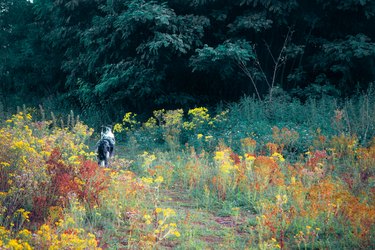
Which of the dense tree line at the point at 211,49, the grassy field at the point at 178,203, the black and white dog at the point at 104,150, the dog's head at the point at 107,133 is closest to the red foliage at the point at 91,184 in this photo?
the grassy field at the point at 178,203

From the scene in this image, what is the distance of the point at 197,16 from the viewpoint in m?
15.3

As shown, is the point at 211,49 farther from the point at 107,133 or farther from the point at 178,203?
the point at 178,203

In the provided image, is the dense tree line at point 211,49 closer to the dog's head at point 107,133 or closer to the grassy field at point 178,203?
A: the dog's head at point 107,133

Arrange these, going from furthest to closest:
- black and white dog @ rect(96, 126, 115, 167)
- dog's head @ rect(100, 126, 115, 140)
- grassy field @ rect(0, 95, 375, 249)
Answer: dog's head @ rect(100, 126, 115, 140), black and white dog @ rect(96, 126, 115, 167), grassy field @ rect(0, 95, 375, 249)

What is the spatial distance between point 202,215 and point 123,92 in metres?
9.40

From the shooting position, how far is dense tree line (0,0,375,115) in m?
14.4

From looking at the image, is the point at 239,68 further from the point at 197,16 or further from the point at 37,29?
the point at 37,29

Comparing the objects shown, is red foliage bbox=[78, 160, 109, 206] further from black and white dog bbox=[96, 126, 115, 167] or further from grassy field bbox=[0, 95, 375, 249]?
black and white dog bbox=[96, 126, 115, 167]

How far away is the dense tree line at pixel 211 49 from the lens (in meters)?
14.4

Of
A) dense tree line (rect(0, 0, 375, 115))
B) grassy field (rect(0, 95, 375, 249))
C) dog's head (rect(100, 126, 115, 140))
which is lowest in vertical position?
grassy field (rect(0, 95, 375, 249))

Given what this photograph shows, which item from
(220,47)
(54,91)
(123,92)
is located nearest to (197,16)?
(220,47)

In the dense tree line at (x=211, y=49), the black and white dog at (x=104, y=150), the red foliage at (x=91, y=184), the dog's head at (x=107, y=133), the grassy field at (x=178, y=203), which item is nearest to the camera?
the grassy field at (x=178, y=203)

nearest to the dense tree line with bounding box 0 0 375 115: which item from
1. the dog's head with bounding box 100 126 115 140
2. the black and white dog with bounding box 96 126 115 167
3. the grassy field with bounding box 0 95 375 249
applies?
the dog's head with bounding box 100 126 115 140

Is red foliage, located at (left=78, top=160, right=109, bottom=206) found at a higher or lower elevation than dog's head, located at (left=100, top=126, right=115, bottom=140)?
lower
